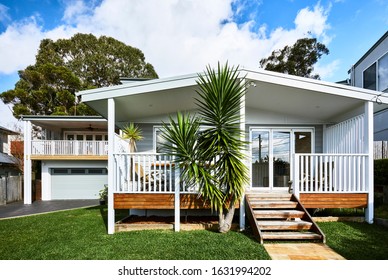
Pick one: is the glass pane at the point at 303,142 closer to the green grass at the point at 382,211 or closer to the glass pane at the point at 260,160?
the glass pane at the point at 260,160

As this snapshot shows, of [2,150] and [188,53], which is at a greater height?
[188,53]

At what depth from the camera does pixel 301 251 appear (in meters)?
3.82

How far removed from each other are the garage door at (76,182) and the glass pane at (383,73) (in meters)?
14.0

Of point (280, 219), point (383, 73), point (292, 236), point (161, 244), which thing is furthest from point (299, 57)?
point (161, 244)

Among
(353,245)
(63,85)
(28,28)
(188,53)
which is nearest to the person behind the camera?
(353,245)

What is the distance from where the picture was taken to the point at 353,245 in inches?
157

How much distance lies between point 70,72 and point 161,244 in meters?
17.3

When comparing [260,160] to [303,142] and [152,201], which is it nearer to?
[303,142]

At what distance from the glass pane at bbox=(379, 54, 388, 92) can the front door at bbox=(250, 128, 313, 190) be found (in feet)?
14.2

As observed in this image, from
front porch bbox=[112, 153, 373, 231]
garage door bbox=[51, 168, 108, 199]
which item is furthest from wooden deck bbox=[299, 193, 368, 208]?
garage door bbox=[51, 168, 108, 199]

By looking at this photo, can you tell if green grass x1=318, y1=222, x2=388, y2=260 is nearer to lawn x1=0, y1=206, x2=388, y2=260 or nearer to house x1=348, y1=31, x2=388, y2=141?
lawn x1=0, y1=206, x2=388, y2=260
